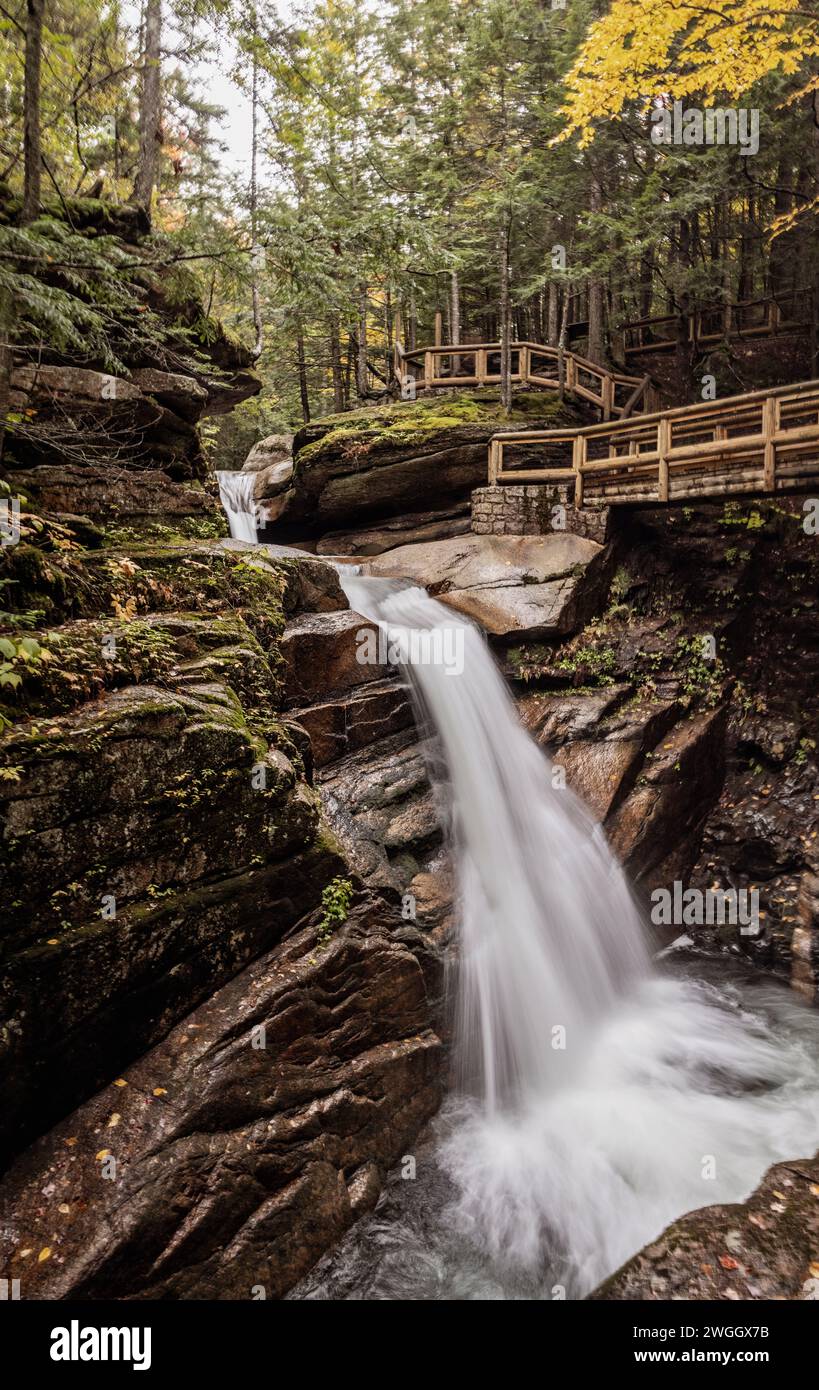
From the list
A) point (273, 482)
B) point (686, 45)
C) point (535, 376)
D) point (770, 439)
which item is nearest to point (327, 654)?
point (770, 439)

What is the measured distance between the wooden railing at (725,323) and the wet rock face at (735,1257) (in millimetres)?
18091

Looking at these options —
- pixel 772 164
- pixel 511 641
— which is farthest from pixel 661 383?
pixel 511 641

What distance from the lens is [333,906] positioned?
544cm

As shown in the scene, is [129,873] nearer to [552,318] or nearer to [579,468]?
[579,468]

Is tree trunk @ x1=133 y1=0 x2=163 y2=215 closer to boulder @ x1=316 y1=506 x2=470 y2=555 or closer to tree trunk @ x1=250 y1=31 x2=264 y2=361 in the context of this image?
tree trunk @ x1=250 y1=31 x2=264 y2=361

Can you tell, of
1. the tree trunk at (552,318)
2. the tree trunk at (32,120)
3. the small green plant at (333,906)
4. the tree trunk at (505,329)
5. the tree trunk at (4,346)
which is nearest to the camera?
the tree trunk at (4,346)

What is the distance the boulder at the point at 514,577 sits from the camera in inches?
370

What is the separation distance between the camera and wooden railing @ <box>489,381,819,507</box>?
8.38 meters

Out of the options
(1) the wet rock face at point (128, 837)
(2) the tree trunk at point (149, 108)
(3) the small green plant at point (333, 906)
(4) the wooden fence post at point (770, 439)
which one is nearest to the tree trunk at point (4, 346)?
(1) the wet rock face at point (128, 837)

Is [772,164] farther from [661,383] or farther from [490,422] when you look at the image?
[490,422]

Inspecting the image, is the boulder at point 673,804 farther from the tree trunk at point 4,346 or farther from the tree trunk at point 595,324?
the tree trunk at point 595,324

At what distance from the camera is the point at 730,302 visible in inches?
613

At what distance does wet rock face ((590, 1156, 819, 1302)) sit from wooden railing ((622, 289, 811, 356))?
1809cm

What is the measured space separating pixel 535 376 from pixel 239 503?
767cm
